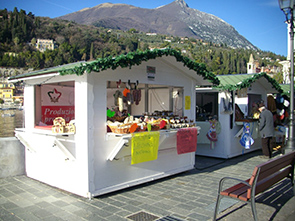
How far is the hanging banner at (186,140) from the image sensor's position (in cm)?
637

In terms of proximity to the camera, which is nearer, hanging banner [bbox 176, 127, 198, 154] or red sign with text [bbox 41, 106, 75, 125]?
red sign with text [bbox 41, 106, 75, 125]

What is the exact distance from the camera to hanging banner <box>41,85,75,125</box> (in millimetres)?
6152

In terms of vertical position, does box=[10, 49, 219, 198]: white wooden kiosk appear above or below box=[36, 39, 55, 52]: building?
below

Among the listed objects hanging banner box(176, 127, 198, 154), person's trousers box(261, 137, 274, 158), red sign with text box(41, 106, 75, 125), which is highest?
red sign with text box(41, 106, 75, 125)

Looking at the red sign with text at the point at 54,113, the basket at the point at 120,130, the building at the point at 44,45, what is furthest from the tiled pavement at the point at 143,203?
the building at the point at 44,45

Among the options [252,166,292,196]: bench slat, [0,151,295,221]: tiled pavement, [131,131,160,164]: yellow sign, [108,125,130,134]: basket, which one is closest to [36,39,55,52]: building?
[0,151,295,221]: tiled pavement

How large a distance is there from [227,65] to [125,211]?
131765 millimetres

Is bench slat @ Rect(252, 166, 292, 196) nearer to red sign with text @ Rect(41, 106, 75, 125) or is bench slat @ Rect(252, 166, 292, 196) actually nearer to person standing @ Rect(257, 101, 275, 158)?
person standing @ Rect(257, 101, 275, 158)

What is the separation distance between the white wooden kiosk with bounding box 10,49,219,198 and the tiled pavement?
0.84 feet

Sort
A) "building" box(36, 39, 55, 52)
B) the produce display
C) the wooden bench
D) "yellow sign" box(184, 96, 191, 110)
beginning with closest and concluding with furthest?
1. the wooden bench
2. the produce display
3. "yellow sign" box(184, 96, 191, 110)
4. "building" box(36, 39, 55, 52)

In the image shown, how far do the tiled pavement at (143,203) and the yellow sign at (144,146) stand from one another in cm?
73

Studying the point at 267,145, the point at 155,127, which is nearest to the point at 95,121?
the point at 155,127

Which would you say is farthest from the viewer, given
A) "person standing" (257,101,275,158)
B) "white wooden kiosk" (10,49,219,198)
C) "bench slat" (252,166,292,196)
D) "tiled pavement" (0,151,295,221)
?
"person standing" (257,101,275,158)

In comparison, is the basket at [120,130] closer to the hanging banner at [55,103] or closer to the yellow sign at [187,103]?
the hanging banner at [55,103]
